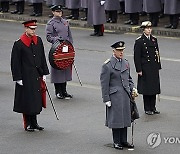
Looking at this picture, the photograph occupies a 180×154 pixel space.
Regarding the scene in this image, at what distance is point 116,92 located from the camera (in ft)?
35.3

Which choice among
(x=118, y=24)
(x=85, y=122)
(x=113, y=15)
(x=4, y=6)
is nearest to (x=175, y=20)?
(x=118, y=24)

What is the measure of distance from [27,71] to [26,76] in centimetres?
9

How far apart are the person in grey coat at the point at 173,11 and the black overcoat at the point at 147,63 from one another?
351 inches

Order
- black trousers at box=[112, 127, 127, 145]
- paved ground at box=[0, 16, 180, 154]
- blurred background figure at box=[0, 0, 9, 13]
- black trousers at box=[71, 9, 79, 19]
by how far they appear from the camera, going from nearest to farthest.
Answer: black trousers at box=[112, 127, 127, 145] < paved ground at box=[0, 16, 180, 154] < black trousers at box=[71, 9, 79, 19] < blurred background figure at box=[0, 0, 9, 13]

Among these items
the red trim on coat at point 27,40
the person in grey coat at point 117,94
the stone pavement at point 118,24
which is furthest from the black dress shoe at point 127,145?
the stone pavement at point 118,24

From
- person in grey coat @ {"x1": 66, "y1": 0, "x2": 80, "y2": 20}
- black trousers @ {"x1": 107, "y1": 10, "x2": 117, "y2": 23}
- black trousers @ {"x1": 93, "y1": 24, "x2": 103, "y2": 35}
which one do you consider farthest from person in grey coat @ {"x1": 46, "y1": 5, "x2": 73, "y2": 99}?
person in grey coat @ {"x1": 66, "y1": 0, "x2": 80, "y2": 20}

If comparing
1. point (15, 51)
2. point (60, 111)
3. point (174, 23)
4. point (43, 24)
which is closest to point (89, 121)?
point (60, 111)

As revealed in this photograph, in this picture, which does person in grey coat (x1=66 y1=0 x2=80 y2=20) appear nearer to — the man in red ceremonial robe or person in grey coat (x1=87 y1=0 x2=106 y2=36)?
person in grey coat (x1=87 y1=0 x2=106 y2=36)

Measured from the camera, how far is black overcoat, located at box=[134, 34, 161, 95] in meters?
13.0

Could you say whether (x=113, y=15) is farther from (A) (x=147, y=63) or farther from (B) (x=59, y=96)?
(A) (x=147, y=63)

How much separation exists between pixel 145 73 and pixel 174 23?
9.49 metres

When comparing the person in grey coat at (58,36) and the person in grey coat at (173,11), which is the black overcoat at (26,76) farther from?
the person in grey coat at (173,11)

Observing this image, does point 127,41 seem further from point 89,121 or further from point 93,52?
point 89,121

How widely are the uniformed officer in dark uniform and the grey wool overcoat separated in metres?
2.15
